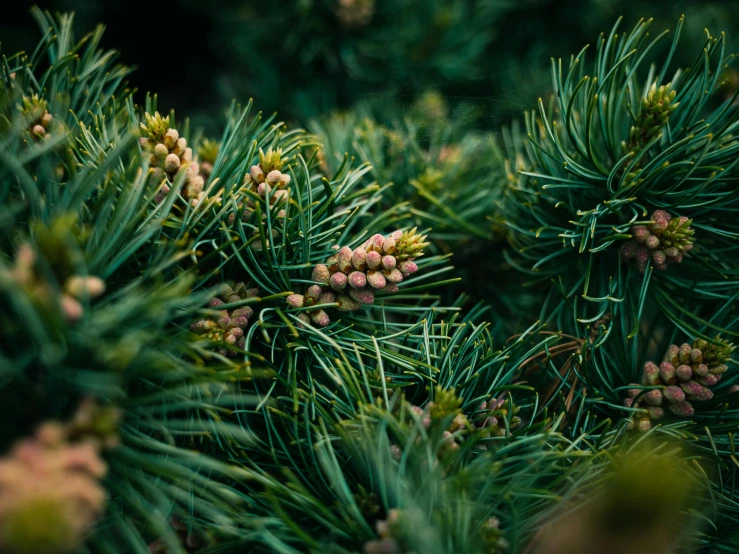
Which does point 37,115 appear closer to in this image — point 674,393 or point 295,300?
point 295,300

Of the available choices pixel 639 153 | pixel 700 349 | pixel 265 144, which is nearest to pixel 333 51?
pixel 265 144

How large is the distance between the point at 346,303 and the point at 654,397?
29cm

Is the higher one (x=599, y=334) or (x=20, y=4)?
(x=20, y=4)

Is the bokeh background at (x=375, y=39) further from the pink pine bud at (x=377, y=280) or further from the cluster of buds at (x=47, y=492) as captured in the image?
the cluster of buds at (x=47, y=492)

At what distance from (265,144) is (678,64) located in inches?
30.4

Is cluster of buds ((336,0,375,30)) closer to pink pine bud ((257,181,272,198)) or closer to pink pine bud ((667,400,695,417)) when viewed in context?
pink pine bud ((257,181,272,198))

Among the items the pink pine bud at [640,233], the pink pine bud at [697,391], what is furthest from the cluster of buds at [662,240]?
the pink pine bud at [697,391]

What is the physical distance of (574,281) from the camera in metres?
0.54

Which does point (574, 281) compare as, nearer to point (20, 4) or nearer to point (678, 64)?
point (678, 64)

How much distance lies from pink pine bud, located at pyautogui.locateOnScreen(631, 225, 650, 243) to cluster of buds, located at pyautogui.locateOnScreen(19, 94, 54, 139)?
20.9 inches

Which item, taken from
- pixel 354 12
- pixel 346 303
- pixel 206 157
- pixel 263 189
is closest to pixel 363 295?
pixel 346 303

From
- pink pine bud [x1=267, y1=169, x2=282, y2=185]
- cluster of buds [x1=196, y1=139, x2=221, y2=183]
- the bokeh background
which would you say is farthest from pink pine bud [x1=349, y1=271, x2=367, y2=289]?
the bokeh background

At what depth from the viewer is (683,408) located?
0.47m

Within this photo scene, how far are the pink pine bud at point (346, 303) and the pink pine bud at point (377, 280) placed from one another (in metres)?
0.03
